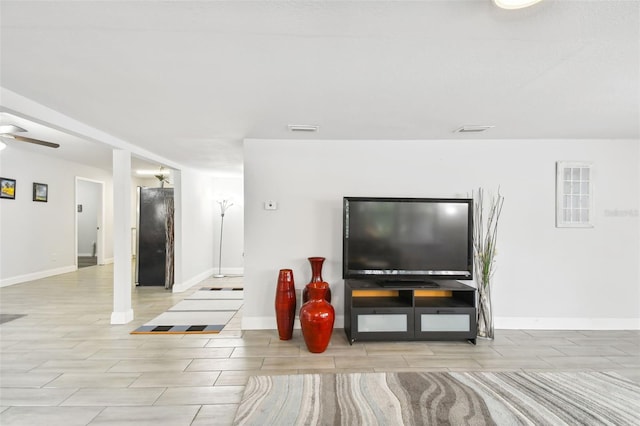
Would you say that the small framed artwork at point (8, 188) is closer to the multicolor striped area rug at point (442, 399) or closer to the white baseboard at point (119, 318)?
the white baseboard at point (119, 318)

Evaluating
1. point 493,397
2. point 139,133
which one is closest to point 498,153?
point 493,397

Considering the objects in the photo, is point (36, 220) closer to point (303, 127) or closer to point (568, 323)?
point (303, 127)

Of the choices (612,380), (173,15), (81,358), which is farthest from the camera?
(81,358)

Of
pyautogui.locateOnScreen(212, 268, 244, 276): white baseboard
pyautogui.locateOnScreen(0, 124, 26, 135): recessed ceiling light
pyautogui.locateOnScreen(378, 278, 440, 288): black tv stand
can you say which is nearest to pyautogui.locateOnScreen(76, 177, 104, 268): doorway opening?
pyautogui.locateOnScreen(212, 268, 244, 276): white baseboard

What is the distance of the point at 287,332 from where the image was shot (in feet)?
11.6

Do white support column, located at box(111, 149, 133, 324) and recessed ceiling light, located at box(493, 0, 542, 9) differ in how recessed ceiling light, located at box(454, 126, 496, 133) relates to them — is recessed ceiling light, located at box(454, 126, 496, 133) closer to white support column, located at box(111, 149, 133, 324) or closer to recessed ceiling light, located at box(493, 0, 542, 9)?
recessed ceiling light, located at box(493, 0, 542, 9)

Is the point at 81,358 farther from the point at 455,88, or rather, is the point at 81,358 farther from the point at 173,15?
the point at 455,88

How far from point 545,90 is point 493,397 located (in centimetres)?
225

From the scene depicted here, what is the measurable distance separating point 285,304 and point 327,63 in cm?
243

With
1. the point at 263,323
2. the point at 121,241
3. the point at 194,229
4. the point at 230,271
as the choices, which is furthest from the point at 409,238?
the point at 230,271

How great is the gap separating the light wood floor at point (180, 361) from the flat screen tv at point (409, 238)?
74cm

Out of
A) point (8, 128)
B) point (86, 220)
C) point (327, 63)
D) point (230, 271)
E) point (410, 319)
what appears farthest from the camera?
point (86, 220)

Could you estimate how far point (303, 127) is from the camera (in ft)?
11.2

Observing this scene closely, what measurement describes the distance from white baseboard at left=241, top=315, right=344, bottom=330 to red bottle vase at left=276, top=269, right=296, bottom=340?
1.10ft
